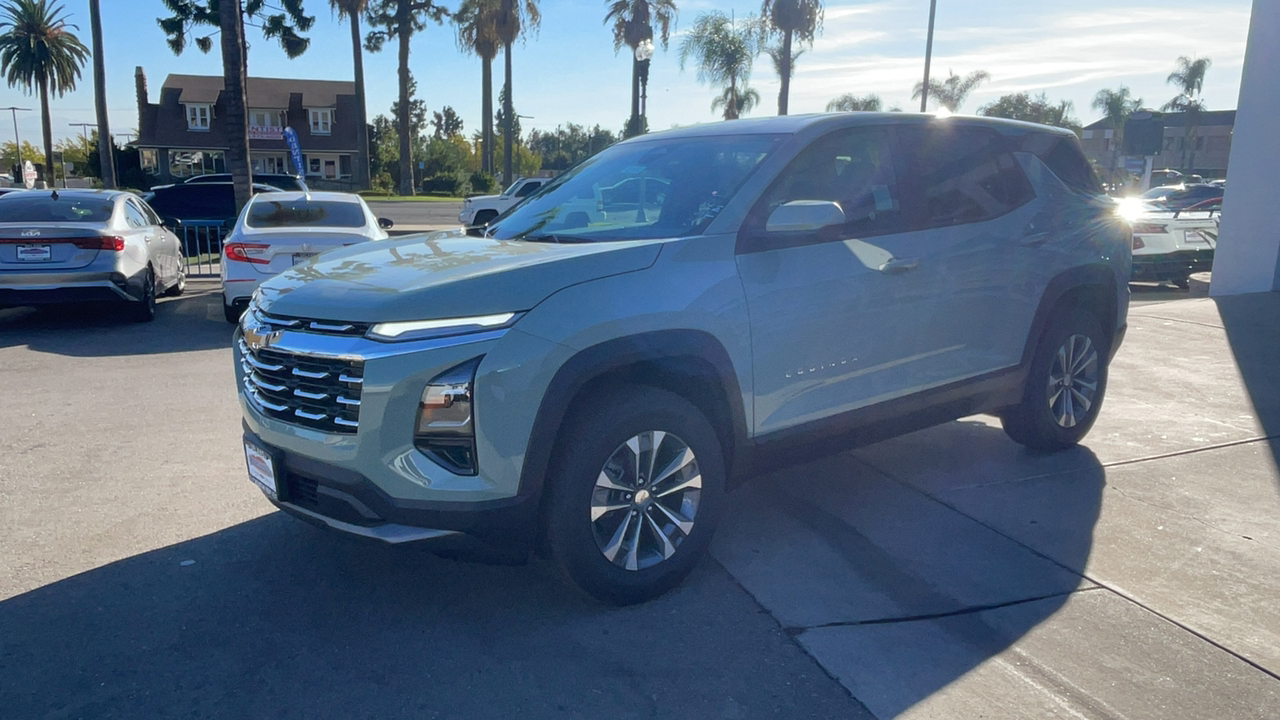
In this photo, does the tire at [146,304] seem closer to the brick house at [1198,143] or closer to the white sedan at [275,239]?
the white sedan at [275,239]

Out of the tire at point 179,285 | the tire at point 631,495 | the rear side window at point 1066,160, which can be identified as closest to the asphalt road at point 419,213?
the tire at point 179,285

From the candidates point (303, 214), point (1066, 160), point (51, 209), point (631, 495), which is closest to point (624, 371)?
point (631, 495)

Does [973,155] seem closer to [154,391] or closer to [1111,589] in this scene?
[1111,589]

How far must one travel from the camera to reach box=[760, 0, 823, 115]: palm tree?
3192cm

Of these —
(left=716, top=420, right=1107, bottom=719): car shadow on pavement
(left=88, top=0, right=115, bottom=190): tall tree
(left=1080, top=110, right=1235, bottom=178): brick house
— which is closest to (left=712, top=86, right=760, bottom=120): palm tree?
(left=88, top=0, right=115, bottom=190): tall tree

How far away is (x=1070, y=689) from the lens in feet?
10.8

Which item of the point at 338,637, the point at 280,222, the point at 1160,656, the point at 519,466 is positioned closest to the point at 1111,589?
the point at 1160,656

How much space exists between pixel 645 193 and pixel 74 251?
7.89m

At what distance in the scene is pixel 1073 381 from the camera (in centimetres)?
577

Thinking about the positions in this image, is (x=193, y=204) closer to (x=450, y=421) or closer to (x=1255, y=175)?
(x=1255, y=175)

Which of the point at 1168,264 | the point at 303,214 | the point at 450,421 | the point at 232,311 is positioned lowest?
the point at 232,311

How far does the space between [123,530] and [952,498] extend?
416 centimetres

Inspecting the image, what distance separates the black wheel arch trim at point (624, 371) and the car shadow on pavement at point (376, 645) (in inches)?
24.5

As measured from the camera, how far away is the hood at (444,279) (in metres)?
3.41
